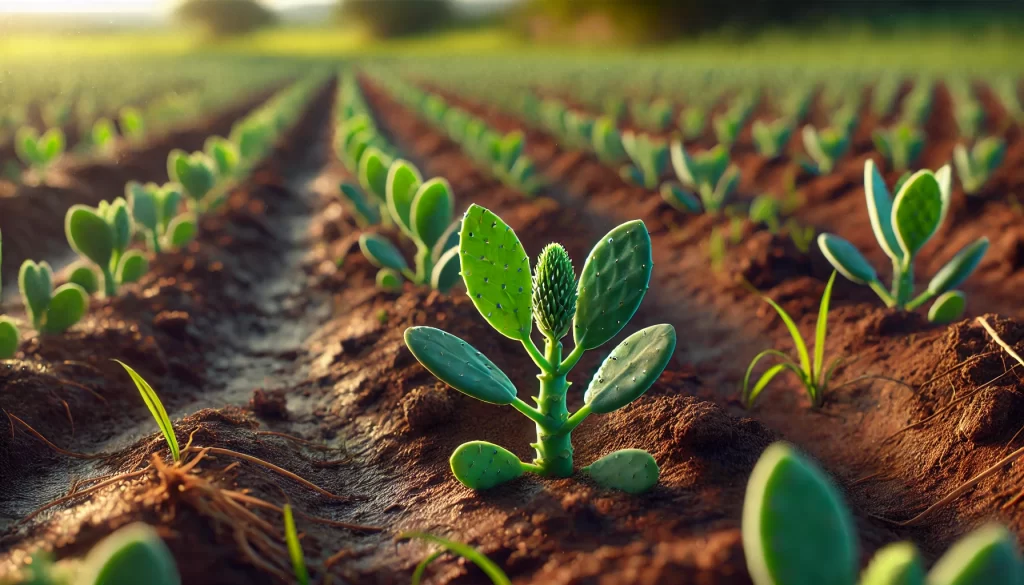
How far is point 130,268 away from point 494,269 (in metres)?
2.53

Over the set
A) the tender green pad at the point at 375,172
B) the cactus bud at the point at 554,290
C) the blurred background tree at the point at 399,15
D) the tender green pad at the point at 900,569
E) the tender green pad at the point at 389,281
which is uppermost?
the blurred background tree at the point at 399,15

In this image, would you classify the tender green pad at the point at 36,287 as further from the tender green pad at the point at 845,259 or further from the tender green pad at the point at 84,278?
the tender green pad at the point at 845,259

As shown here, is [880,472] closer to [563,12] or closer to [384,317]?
[384,317]

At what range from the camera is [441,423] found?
8.98ft

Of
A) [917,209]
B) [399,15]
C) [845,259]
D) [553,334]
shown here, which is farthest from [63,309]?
[399,15]

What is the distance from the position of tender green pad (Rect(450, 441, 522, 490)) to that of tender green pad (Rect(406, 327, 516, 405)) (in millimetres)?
132

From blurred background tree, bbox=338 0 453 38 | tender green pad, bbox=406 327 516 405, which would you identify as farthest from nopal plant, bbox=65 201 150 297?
blurred background tree, bbox=338 0 453 38

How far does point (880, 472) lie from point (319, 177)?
7202 millimetres

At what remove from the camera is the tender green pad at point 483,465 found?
81.9 inches

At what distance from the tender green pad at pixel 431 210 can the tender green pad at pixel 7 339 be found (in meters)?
1.56

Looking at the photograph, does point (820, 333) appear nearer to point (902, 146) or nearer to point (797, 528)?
point (797, 528)

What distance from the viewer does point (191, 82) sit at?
22.5 metres

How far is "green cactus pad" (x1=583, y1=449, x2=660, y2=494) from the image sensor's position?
78.2 inches

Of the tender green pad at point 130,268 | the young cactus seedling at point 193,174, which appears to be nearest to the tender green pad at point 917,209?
the tender green pad at point 130,268
